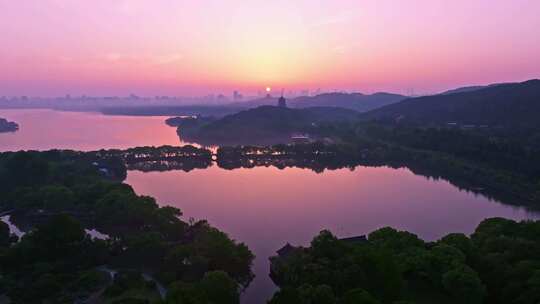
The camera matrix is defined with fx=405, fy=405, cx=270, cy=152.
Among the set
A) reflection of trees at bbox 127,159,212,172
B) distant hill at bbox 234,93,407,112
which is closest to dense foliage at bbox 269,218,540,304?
reflection of trees at bbox 127,159,212,172

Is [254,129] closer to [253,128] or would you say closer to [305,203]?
[253,128]

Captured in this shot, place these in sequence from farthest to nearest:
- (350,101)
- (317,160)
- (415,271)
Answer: (350,101)
(317,160)
(415,271)

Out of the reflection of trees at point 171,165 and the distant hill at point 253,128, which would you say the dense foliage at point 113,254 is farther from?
the distant hill at point 253,128

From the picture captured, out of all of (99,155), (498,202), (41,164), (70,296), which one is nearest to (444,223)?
(498,202)

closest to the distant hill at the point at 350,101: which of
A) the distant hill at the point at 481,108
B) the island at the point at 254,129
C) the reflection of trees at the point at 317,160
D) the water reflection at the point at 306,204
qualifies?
the distant hill at the point at 481,108

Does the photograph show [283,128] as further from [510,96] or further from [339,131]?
[510,96]

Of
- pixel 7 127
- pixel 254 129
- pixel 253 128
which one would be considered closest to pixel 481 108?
pixel 254 129
